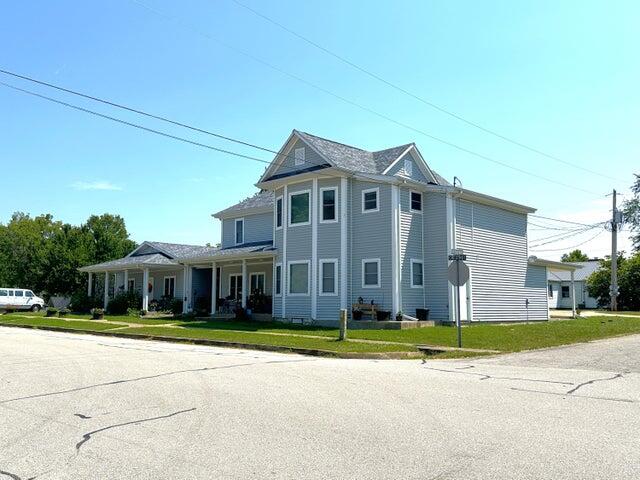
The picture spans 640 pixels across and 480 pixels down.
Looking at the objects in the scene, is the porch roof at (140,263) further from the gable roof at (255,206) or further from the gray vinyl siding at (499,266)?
the gray vinyl siding at (499,266)

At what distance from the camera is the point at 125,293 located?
38844 mm

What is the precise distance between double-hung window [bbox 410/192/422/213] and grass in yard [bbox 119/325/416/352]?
10.0 m

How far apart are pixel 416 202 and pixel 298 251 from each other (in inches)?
246

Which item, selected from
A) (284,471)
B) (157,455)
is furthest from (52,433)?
(284,471)

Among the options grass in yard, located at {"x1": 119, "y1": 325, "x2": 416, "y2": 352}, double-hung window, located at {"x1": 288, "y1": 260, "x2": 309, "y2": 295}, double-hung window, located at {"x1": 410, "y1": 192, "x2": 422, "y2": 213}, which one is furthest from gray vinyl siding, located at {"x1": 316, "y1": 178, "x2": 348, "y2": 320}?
grass in yard, located at {"x1": 119, "y1": 325, "x2": 416, "y2": 352}

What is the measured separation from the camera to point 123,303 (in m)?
38.3

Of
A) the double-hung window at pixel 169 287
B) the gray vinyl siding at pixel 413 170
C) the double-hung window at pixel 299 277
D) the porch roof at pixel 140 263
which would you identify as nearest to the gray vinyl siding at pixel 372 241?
the gray vinyl siding at pixel 413 170

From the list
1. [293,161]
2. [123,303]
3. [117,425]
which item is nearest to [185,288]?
[123,303]

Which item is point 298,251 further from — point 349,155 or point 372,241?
point 349,155

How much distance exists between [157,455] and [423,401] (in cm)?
437

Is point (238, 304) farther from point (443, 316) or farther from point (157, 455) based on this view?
point (157, 455)

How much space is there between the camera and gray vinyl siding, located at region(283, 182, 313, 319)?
91.7 feet

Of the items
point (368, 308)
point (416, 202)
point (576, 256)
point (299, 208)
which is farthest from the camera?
point (576, 256)

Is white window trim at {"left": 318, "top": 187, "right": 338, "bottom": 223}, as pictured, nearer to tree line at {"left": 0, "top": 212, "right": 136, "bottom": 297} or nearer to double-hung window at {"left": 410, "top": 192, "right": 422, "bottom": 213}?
double-hung window at {"left": 410, "top": 192, "right": 422, "bottom": 213}
